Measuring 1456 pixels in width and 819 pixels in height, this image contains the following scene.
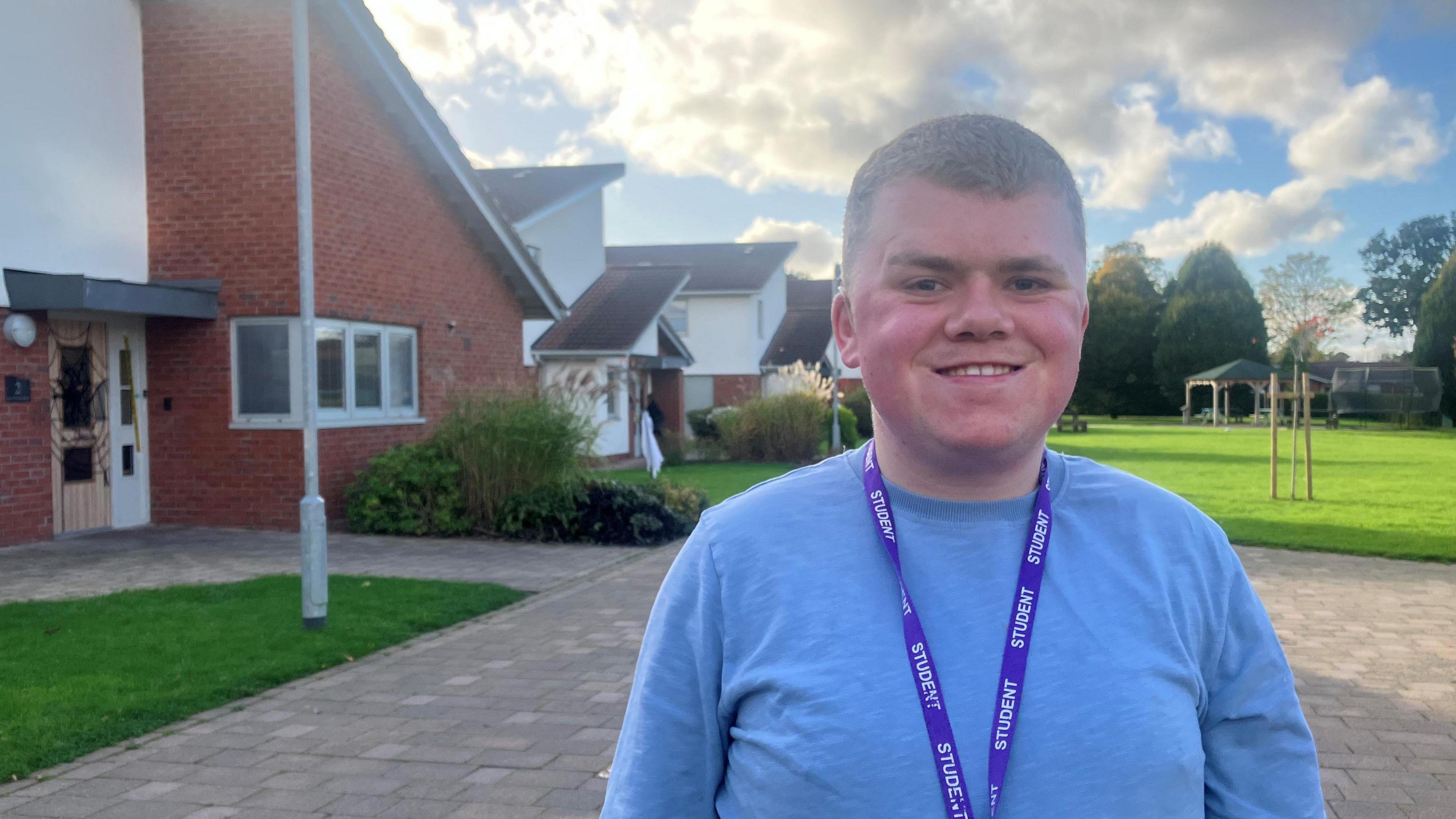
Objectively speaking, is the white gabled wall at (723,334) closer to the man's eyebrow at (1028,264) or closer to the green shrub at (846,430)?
the green shrub at (846,430)

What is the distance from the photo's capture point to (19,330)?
37.2ft

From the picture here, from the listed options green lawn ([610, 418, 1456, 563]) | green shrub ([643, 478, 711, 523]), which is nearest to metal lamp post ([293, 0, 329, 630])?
green lawn ([610, 418, 1456, 563])

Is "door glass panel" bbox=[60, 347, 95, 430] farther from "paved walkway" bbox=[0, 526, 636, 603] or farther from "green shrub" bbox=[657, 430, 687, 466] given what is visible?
"green shrub" bbox=[657, 430, 687, 466]

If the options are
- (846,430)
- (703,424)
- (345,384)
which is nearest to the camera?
(345,384)

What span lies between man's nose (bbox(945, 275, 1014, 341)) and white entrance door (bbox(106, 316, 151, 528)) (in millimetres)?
13568

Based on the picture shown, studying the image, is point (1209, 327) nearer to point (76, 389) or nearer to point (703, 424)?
point (703, 424)

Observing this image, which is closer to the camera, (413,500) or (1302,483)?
(413,500)

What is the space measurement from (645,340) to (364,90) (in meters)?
12.9

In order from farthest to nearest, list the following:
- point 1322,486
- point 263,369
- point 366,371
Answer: point 1322,486
point 366,371
point 263,369

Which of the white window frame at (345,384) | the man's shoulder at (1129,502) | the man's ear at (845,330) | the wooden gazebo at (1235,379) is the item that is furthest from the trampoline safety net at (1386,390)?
the man's ear at (845,330)

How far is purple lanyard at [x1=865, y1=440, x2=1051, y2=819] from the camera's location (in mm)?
1372

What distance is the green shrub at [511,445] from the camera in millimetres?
12922

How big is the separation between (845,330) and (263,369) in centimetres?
1300

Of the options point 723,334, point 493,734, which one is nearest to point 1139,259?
point 723,334
